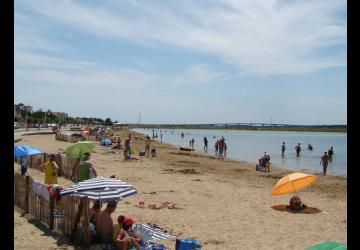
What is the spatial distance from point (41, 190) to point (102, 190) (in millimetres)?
2205

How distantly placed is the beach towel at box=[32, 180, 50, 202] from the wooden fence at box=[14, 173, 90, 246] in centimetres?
9

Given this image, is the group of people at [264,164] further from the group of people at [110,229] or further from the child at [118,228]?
the child at [118,228]

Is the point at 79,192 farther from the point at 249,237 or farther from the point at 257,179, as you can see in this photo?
the point at 257,179

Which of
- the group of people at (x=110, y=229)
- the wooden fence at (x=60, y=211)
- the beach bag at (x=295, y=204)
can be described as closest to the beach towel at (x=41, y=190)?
the wooden fence at (x=60, y=211)

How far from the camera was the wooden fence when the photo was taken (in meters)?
7.72

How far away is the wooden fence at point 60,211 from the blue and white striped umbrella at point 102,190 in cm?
14

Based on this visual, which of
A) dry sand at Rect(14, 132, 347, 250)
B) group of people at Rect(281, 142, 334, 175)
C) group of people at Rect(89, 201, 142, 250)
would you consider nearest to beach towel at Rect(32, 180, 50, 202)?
dry sand at Rect(14, 132, 347, 250)

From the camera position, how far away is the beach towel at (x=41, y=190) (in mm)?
8922

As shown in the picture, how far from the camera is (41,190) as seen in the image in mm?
9211
